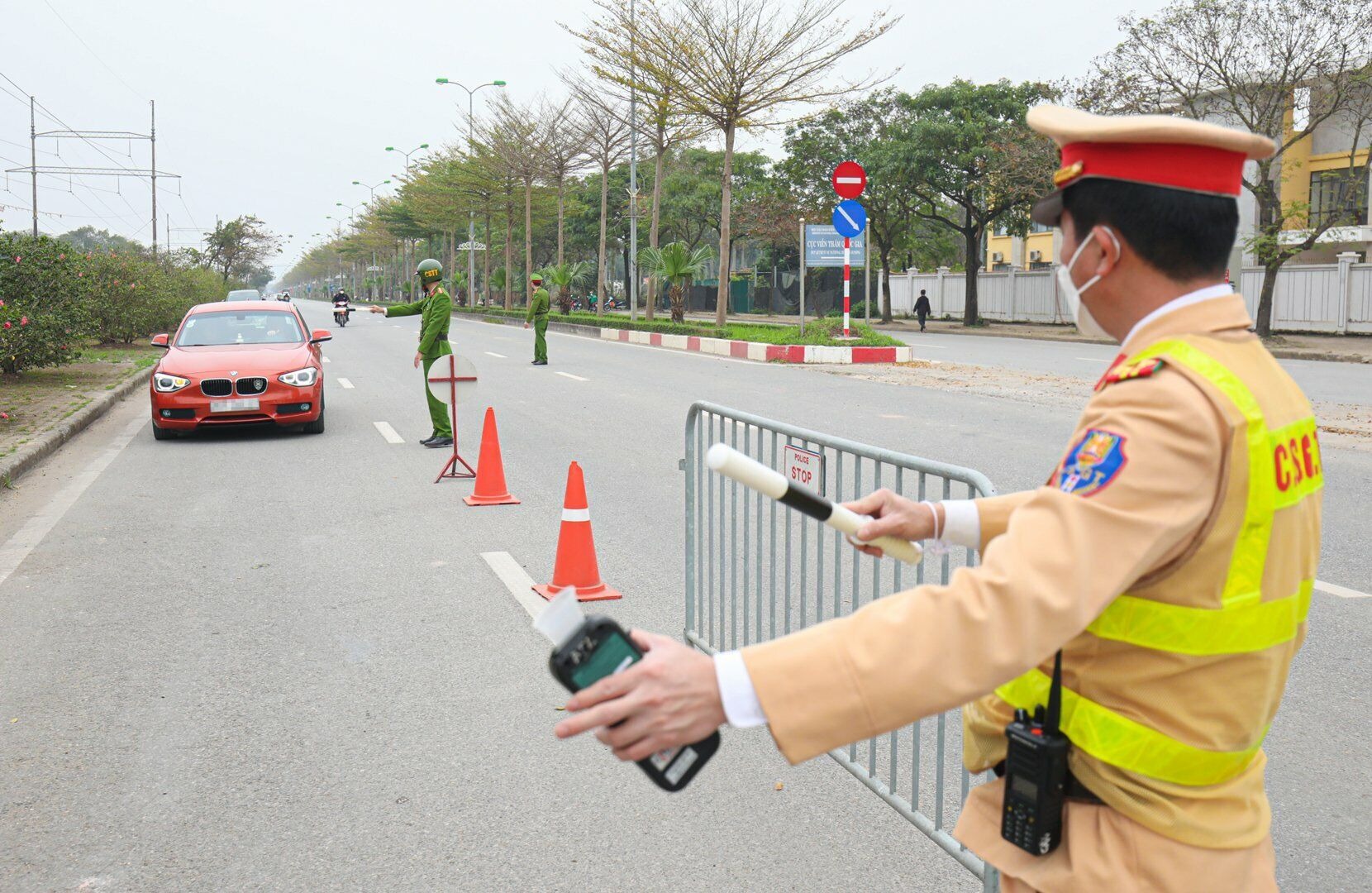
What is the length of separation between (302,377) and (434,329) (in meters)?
1.91

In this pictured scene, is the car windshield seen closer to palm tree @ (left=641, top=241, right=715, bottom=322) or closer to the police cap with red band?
the police cap with red band

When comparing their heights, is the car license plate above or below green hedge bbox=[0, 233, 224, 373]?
below

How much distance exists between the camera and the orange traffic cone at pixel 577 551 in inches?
236

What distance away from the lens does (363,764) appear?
400 centimetres

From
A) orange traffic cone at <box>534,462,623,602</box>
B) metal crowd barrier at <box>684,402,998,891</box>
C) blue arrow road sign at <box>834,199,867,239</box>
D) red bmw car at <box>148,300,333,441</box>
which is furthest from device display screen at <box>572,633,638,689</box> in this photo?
blue arrow road sign at <box>834,199,867,239</box>

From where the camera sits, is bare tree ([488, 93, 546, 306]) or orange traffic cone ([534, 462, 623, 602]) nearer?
orange traffic cone ([534, 462, 623, 602])

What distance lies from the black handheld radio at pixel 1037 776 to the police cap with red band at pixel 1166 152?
0.64 m

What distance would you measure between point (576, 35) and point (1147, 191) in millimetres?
31616

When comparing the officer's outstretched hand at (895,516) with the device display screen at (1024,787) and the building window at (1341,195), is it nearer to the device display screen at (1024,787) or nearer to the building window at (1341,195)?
the device display screen at (1024,787)

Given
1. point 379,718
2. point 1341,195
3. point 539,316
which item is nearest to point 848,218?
point 539,316

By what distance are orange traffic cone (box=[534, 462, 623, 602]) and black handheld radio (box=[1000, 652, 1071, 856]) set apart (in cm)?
437

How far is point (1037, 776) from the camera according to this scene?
1.65 meters

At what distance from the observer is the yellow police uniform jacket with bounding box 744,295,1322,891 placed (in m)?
1.40

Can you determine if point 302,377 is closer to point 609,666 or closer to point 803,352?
point 609,666
